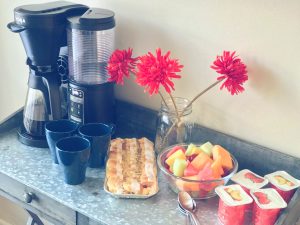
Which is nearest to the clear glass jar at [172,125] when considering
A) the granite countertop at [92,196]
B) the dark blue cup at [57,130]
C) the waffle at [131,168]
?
the waffle at [131,168]

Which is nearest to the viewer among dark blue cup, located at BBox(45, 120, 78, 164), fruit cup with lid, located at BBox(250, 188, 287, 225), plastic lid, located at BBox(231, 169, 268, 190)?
fruit cup with lid, located at BBox(250, 188, 287, 225)

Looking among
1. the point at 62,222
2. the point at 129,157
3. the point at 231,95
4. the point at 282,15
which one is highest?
the point at 282,15

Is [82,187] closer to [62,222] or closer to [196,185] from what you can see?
[62,222]

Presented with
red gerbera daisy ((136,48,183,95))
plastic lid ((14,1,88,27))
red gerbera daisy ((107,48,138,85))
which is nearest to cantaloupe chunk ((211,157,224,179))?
red gerbera daisy ((136,48,183,95))

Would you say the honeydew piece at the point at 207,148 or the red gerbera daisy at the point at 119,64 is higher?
the red gerbera daisy at the point at 119,64

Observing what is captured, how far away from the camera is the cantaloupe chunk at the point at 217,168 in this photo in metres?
1.10

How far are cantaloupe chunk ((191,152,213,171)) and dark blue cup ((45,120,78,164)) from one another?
0.36 m

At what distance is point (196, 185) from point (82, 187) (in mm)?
305

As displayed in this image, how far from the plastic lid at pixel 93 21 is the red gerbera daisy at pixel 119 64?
0.27 ft

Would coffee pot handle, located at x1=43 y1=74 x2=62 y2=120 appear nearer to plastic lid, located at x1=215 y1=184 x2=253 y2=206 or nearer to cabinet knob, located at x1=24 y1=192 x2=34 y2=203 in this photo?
cabinet knob, located at x1=24 y1=192 x2=34 y2=203

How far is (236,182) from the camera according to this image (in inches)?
43.9

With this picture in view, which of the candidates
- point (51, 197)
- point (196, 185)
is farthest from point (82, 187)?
point (196, 185)

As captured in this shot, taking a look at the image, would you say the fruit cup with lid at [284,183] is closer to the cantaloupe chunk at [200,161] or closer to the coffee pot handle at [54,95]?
the cantaloupe chunk at [200,161]

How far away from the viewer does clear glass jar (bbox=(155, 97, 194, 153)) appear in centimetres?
128
